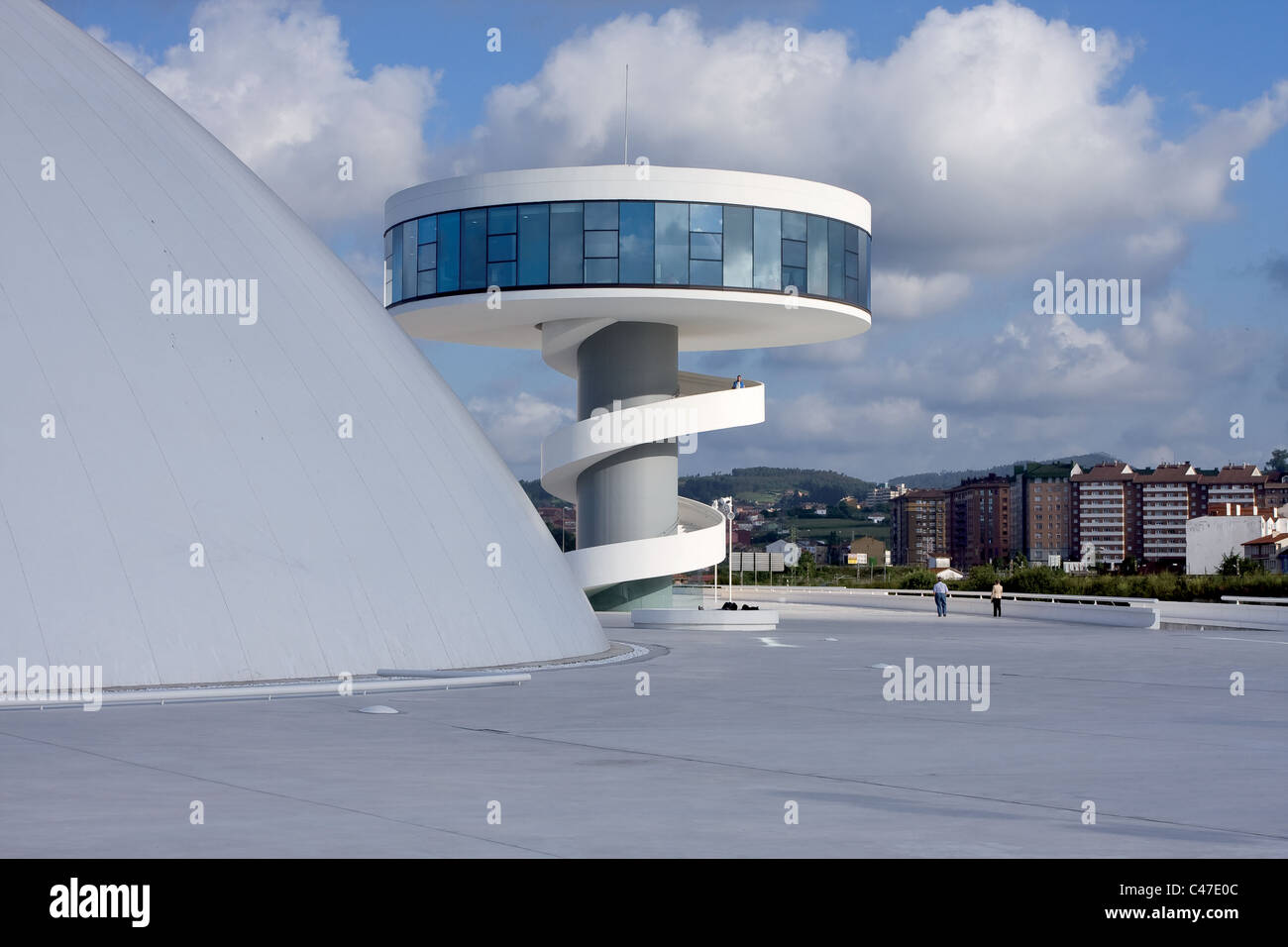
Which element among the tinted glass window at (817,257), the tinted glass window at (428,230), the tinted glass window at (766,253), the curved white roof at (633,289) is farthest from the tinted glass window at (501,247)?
the tinted glass window at (817,257)

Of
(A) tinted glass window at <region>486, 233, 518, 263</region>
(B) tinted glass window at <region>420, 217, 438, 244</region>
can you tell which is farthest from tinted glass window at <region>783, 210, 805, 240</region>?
(B) tinted glass window at <region>420, 217, 438, 244</region>

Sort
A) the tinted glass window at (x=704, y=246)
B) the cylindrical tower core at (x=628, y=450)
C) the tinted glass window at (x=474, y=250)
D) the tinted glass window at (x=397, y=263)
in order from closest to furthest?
1. the tinted glass window at (x=704, y=246)
2. the tinted glass window at (x=474, y=250)
3. the cylindrical tower core at (x=628, y=450)
4. the tinted glass window at (x=397, y=263)

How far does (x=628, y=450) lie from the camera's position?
2077 inches

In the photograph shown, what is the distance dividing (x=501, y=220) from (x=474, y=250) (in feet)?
4.36

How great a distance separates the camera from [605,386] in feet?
172

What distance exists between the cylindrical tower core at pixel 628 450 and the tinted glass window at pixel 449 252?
529 centimetres

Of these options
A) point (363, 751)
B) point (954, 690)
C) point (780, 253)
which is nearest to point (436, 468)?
point (954, 690)

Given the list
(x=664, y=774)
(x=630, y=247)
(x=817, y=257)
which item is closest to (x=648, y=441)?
(x=630, y=247)

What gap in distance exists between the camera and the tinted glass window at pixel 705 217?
49281 mm

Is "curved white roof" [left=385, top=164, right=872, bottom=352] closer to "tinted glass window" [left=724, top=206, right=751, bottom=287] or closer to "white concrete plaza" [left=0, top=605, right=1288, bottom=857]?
"tinted glass window" [left=724, top=206, right=751, bottom=287]

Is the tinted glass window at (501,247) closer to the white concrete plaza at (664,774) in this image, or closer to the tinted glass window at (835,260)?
the tinted glass window at (835,260)

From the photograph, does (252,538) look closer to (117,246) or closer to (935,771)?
(117,246)

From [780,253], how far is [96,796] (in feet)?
134

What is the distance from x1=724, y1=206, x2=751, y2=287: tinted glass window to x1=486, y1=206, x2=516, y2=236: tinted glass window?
686cm
